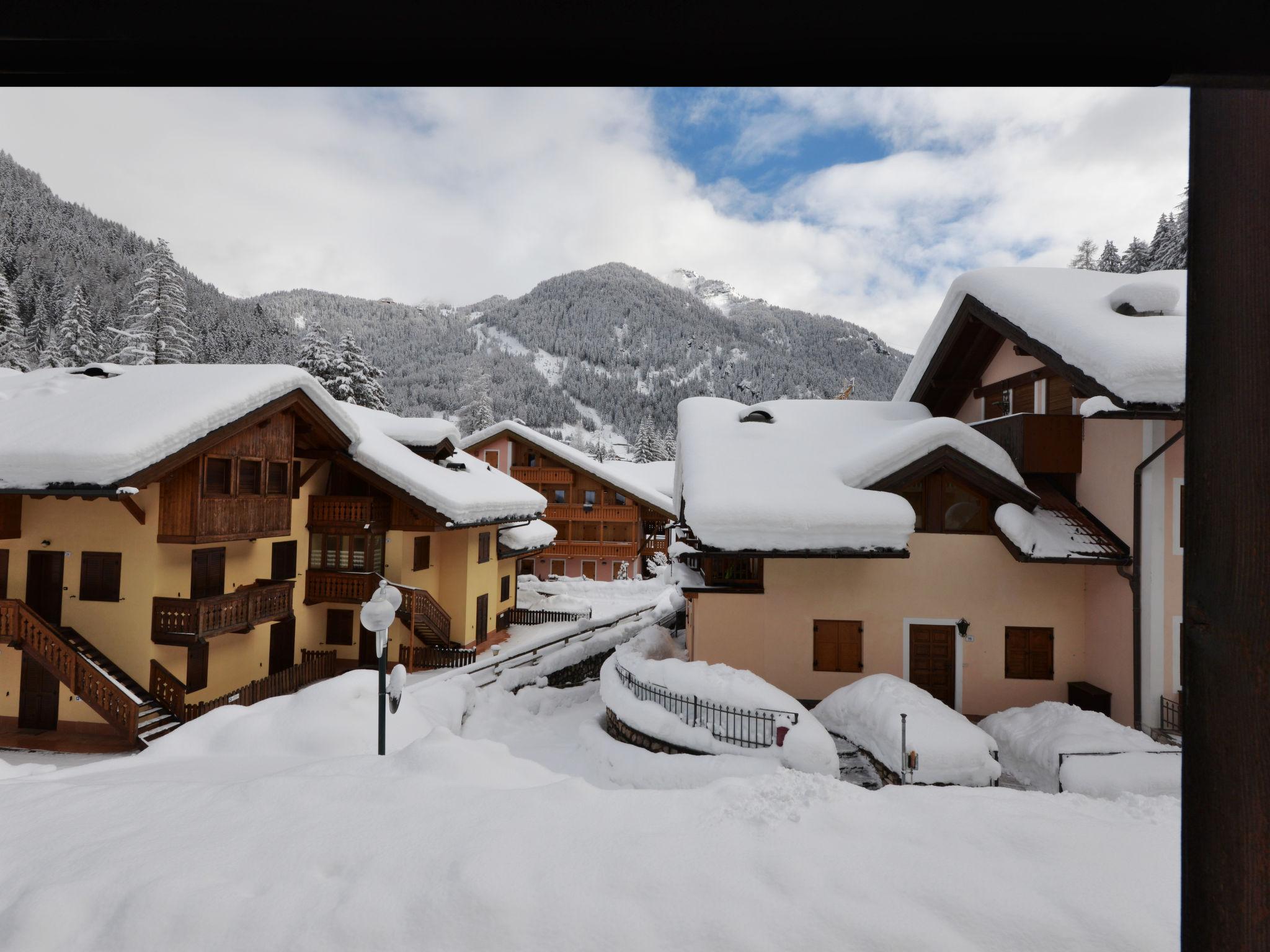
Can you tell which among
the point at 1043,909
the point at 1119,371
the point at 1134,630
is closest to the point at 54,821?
the point at 1043,909

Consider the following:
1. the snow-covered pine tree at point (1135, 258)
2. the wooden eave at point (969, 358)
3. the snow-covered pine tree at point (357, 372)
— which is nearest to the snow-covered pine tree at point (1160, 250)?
the snow-covered pine tree at point (1135, 258)

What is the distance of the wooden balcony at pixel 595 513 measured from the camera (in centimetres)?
3981

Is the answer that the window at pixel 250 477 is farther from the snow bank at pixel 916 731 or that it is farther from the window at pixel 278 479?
the snow bank at pixel 916 731

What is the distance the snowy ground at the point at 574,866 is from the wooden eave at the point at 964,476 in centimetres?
992

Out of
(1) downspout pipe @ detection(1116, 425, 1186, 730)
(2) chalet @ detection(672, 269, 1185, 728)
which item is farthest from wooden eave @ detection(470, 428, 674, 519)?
(1) downspout pipe @ detection(1116, 425, 1186, 730)

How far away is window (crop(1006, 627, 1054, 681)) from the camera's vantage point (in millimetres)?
Answer: 13930

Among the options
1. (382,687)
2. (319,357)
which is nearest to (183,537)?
(382,687)

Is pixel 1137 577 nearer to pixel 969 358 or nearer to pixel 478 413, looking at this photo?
pixel 969 358

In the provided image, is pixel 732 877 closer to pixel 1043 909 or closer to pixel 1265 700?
pixel 1043 909

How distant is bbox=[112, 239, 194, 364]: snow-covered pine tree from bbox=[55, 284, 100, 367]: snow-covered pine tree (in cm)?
556

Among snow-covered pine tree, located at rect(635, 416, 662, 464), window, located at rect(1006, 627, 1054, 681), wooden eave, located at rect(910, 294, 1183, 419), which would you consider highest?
snow-covered pine tree, located at rect(635, 416, 662, 464)

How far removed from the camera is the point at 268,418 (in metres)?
16.6

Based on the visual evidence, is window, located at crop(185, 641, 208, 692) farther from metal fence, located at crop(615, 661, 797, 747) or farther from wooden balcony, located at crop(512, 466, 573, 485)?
wooden balcony, located at crop(512, 466, 573, 485)
